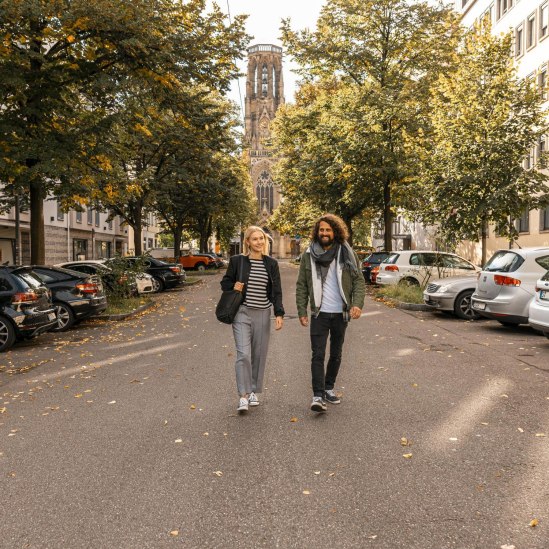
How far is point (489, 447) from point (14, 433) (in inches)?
157

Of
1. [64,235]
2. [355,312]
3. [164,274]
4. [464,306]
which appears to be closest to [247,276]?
[355,312]

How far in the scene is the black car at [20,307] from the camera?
34.9 feet

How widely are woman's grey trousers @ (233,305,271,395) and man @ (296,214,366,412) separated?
392mm

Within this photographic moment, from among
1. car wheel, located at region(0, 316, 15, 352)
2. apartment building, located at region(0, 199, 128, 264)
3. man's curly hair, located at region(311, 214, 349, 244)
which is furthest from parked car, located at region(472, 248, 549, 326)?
apartment building, located at region(0, 199, 128, 264)

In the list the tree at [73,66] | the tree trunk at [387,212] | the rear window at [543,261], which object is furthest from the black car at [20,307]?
the tree trunk at [387,212]

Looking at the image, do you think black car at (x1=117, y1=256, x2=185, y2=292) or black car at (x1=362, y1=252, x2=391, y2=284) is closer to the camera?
black car at (x1=362, y1=252, x2=391, y2=284)

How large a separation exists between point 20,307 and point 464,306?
31.4ft

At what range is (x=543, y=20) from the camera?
30.6 m

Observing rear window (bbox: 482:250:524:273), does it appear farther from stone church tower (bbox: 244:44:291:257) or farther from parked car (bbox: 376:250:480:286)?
stone church tower (bbox: 244:44:291:257)

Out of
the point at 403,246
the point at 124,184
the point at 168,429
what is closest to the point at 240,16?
the point at 124,184

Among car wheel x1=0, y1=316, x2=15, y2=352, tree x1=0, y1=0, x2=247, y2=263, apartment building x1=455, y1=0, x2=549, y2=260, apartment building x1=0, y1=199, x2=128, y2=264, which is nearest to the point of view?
car wheel x1=0, y1=316, x2=15, y2=352

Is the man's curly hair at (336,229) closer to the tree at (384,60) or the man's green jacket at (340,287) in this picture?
the man's green jacket at (340,287)

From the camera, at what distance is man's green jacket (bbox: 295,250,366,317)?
603 cm

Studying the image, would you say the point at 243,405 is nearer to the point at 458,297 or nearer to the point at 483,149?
the point at 458,297
